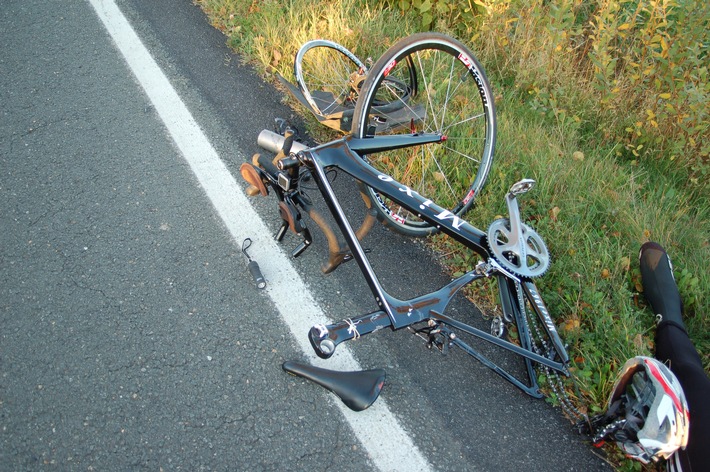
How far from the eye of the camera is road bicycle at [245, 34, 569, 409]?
2557mm

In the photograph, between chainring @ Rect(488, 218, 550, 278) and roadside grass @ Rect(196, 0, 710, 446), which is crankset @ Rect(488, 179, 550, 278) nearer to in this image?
chainring @ Rect(488, 218, 550, 278)

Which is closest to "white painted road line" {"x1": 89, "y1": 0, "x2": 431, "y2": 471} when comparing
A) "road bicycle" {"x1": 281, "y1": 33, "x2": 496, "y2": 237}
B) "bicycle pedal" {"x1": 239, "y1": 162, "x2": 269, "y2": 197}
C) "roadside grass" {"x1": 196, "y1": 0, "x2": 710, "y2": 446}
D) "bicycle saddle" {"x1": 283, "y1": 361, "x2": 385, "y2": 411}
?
"bicycle saddle" {"x1": 283, "y1": 361, "x2": 385, "y2": 411}

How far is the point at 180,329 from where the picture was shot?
2768 millimetres

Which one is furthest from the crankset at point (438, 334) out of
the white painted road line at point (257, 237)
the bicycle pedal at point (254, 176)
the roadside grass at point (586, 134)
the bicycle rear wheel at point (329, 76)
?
the bicycle rear wheel at point (329, 76)

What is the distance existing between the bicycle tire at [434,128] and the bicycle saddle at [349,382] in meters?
1.09

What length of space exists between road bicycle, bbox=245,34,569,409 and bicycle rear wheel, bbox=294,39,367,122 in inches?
32.0

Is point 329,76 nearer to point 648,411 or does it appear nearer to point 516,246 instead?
point 516,246

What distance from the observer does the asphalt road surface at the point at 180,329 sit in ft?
7.84

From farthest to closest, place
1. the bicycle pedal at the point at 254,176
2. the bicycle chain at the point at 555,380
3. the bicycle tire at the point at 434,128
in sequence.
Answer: the bicycle tire at the point at 434,128
the bicycle pedal at the point at 254,176
the bicycle chain at the point at 555,380

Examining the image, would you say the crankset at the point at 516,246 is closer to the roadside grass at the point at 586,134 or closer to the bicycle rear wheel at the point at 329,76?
the roadside grass at the point at 586,134

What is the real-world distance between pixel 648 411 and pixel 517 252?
3.05ft

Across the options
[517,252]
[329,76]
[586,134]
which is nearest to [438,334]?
[517,252]

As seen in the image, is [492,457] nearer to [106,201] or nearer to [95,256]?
[95,256]

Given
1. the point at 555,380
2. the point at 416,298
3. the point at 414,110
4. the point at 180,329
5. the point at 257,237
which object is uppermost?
the point at 414,110
